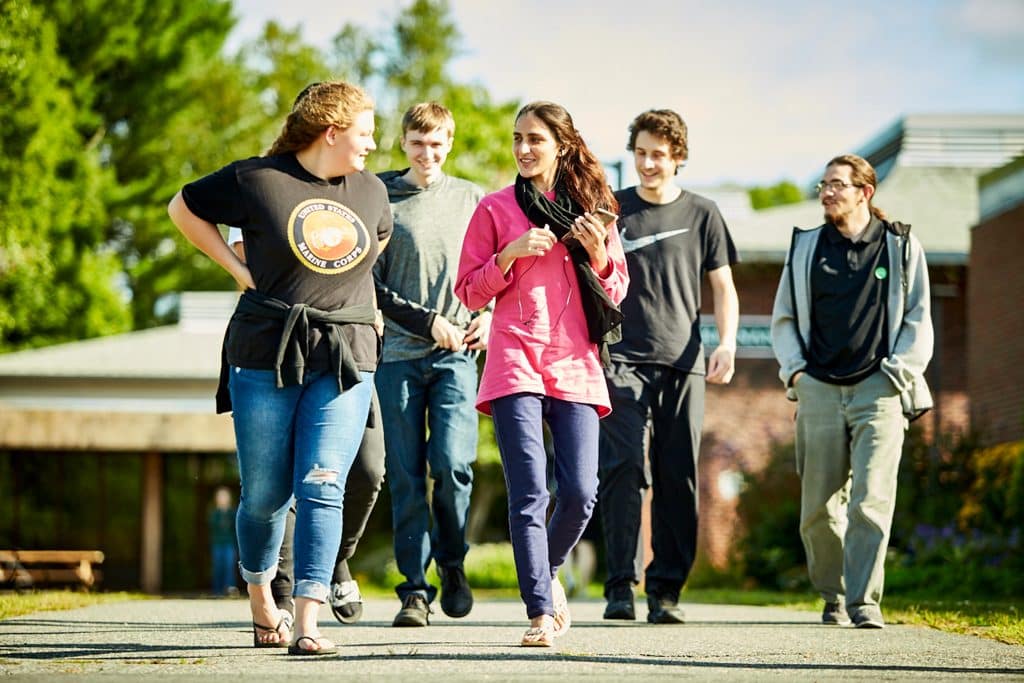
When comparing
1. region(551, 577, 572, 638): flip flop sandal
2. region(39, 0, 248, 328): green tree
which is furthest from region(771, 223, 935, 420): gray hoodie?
region(39, 0, 248, 328): green tree

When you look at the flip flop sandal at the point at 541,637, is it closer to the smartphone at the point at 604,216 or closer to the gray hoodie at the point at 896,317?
the smartphone at the point at 604,216

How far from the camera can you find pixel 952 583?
13242 mm

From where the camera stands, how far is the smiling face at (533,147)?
5.97 metres

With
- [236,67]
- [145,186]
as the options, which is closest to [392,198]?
[145,186]

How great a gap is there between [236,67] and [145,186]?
6.00 metres

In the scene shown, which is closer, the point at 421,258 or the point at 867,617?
the point at 867,617

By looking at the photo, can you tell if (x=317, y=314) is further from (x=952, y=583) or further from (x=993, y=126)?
(x=993, y=126)

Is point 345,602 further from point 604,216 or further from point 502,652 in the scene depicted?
point 604,216

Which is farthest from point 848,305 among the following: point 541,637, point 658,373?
point 541,637

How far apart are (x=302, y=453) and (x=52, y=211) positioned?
1098 inches

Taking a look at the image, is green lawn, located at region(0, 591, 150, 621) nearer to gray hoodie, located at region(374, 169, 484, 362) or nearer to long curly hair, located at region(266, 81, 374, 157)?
gray hoodie, located at region(374, 169, 484, 362)

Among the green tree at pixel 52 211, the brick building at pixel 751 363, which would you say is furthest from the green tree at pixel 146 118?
the brick building at pixel 751 363

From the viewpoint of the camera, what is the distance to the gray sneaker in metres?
6.98

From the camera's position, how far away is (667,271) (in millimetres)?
7734
